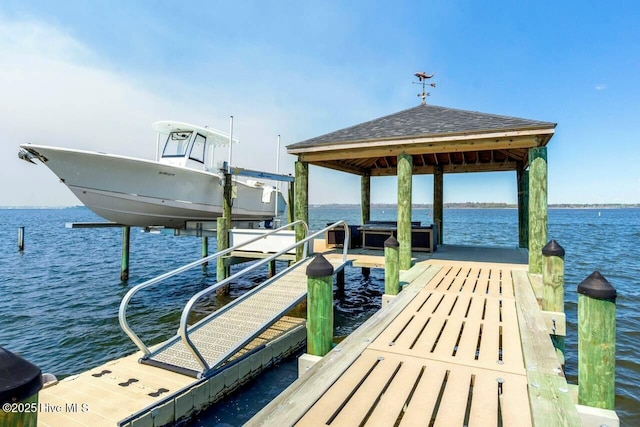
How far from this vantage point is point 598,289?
2.76 m

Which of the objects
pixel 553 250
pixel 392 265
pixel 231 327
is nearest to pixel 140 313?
pixel 231 327

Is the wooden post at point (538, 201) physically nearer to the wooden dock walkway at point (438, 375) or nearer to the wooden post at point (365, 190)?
the wooden dock walkway at point (438, 375)

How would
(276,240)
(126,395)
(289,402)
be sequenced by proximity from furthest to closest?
(276,240), (126,395), (289,402)

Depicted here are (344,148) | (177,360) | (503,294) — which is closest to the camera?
(177,360)

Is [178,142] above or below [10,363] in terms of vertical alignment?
above

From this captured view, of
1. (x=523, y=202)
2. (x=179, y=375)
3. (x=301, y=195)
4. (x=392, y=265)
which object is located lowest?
(x=179, y=375)

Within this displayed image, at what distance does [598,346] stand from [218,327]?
5018 mm

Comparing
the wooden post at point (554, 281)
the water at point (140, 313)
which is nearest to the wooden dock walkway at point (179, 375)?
the water at point (140, 313)

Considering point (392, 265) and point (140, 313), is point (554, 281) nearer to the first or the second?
point (392, 265)

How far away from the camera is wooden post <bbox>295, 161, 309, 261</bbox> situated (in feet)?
30.6

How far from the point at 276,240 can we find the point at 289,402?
770 cm

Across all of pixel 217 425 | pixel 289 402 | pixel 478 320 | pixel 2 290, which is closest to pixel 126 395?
pixel 217 425

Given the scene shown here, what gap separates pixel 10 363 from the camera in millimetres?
1242

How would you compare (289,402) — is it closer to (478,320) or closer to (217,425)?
(217,425)
